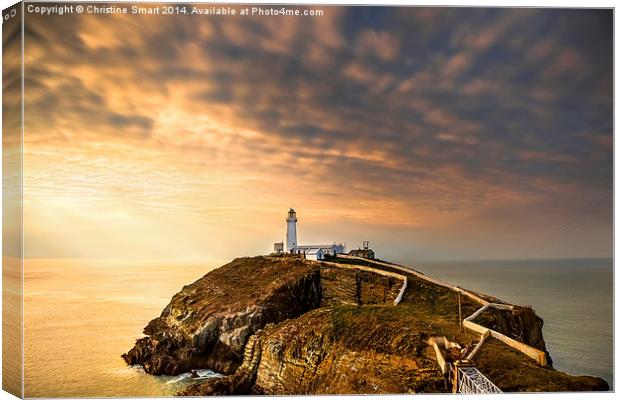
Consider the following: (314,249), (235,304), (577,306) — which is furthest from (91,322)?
(577,306)

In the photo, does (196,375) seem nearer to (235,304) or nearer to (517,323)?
(235,304)

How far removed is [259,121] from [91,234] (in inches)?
262

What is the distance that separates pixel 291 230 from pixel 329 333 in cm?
612

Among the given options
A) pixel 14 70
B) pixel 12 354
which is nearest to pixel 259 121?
pixel 14 70

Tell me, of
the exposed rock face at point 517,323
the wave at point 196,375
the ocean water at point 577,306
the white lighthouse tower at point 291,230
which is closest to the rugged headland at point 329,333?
the exposed rock face at point 517,323

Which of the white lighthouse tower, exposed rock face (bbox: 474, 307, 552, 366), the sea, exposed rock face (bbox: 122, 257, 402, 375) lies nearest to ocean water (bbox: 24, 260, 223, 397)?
the sea

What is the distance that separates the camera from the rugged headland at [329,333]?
1112 centimetres

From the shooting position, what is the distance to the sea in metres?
11.4

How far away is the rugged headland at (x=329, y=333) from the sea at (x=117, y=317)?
1.00 metres

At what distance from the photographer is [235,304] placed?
19.1 m

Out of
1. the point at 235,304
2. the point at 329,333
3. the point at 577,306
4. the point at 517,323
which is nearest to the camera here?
the point at 329,333

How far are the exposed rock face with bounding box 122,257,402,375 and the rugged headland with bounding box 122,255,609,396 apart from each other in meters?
0.05

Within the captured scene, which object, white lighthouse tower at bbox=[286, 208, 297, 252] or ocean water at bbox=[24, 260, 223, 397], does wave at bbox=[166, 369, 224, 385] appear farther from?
white lighthouse tower at bbox=[286, 208, 297, 252]

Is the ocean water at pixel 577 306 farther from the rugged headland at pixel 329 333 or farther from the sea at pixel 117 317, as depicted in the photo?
the rugged headland at pixel 329 333
